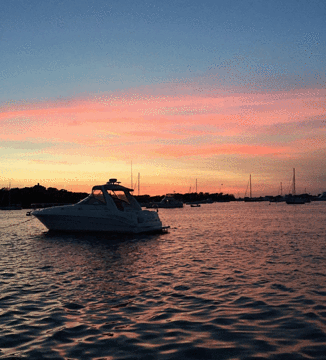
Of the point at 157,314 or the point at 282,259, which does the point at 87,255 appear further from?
the point at 157,314

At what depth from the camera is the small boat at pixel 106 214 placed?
2686 centimetres

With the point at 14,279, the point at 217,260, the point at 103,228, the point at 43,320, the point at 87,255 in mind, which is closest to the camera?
the point at 43,320

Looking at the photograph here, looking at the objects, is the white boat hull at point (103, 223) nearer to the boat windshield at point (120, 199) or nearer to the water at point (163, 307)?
the boat windshield at point (120, 199)

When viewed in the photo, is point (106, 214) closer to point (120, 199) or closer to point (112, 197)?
point (112, 197)

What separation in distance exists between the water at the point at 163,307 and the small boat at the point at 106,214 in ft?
32.1

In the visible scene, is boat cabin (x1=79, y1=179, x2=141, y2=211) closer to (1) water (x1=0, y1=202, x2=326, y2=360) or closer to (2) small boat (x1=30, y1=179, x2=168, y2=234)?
(2) small boat (x1=30, y1=179, x2=168, y2=234)

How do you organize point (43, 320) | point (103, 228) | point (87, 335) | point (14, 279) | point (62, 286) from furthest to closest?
point (103, 228), point (14, 279), point (62, 286), point (43, 320), point (87, 335)

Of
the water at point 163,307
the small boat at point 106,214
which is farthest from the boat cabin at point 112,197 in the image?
the water at point 163,307

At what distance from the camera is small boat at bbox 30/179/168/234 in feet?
88.1

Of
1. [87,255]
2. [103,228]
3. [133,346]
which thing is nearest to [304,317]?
[133,346]

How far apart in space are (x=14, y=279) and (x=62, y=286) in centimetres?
216

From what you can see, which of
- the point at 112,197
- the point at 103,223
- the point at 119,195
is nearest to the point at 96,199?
the point at 112,197

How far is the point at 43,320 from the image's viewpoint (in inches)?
308

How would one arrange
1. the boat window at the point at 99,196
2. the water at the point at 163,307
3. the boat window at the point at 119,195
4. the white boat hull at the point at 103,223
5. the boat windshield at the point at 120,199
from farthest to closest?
the boat windshield at the point at 120,199 < the boat window at the point at 119,195 < the boat window at the point at 99,196 < the white boat hull at the point at 103,223 < the water at the point at 163,307
